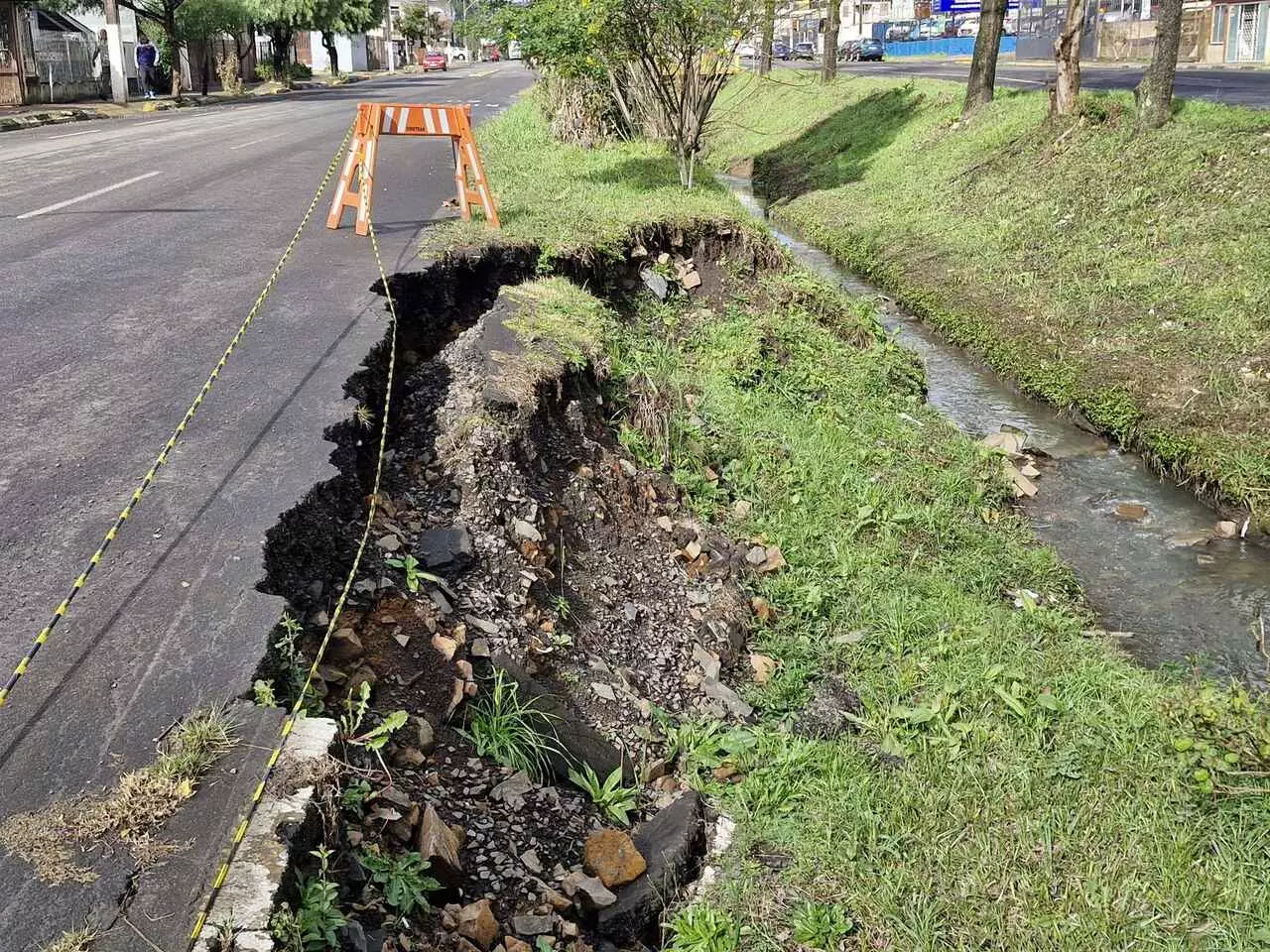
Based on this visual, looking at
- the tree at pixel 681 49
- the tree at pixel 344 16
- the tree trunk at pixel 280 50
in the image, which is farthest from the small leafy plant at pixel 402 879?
the tree trunk at pixel 280 50

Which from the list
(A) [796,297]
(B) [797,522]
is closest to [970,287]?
(A) [796,297]

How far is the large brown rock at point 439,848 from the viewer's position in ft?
10.6

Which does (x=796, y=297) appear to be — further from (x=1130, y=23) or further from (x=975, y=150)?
(x=1130, y=23)

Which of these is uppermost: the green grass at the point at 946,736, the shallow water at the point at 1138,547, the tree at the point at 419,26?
the tree at the point at 419,26

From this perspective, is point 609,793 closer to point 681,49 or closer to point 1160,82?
point 681,49

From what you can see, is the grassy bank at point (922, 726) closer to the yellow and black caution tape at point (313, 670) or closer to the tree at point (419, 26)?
Result: the yellow and black caution tape at point (313, 670)

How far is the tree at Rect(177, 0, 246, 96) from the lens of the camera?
37709mm

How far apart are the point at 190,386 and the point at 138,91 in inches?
1481

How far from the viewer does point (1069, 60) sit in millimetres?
16734

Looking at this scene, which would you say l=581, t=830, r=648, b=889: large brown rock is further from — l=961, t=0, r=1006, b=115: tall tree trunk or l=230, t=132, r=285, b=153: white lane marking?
l=961, t=0, r=1006, b=115: tall tree trunk

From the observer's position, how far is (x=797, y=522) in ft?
23.4

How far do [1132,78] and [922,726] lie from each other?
2850cm

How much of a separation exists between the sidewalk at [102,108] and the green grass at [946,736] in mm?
19813

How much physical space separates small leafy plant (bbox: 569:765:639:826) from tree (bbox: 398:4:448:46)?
97.3 metres
